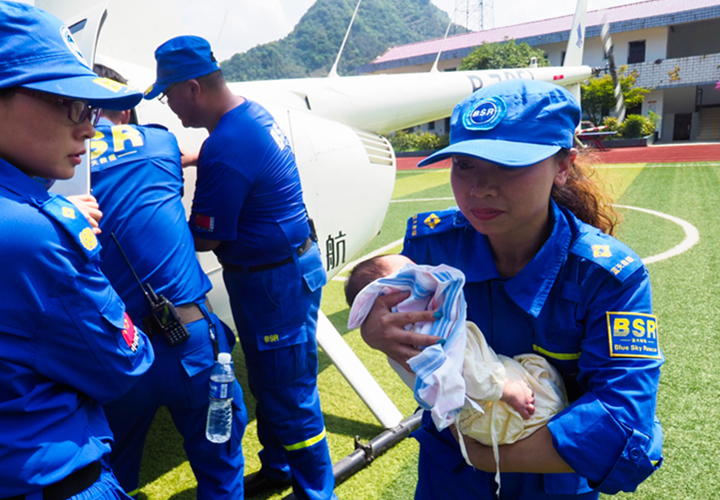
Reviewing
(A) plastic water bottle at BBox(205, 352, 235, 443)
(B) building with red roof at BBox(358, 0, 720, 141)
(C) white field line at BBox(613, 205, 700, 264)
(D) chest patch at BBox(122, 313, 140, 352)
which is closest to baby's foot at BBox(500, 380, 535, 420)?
(D) chest patch at BBox(122, 313, 140, 352)

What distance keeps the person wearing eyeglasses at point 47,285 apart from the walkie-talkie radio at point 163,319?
0.59 meters

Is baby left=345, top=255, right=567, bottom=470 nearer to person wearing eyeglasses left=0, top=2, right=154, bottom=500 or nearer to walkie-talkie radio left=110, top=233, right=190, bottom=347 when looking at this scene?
person wearing eyeglasses left=0, top=2, right=154, bottom=500

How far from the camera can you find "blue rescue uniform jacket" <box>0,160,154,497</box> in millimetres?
1042

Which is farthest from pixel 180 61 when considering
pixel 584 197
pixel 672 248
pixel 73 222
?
pixel 672 248

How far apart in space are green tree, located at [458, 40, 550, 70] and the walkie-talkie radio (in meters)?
29.0

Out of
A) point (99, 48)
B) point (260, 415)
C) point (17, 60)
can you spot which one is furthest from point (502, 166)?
point (99, 48)

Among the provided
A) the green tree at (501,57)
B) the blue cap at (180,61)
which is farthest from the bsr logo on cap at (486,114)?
the green tree at (501,57)

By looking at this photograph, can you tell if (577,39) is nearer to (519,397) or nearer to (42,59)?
(519,397)

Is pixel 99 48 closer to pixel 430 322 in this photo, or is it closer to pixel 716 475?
pixel 430 322

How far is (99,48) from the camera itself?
107 inches

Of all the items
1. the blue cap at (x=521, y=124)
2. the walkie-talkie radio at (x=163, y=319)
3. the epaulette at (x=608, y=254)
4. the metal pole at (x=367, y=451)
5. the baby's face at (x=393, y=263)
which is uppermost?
the blue cap at (x=521, y=124)

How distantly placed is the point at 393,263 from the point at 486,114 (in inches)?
20.9

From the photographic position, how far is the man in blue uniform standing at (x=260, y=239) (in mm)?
2201

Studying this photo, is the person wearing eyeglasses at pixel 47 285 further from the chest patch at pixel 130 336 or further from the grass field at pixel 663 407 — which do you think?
the grass field at pixel 663 407
